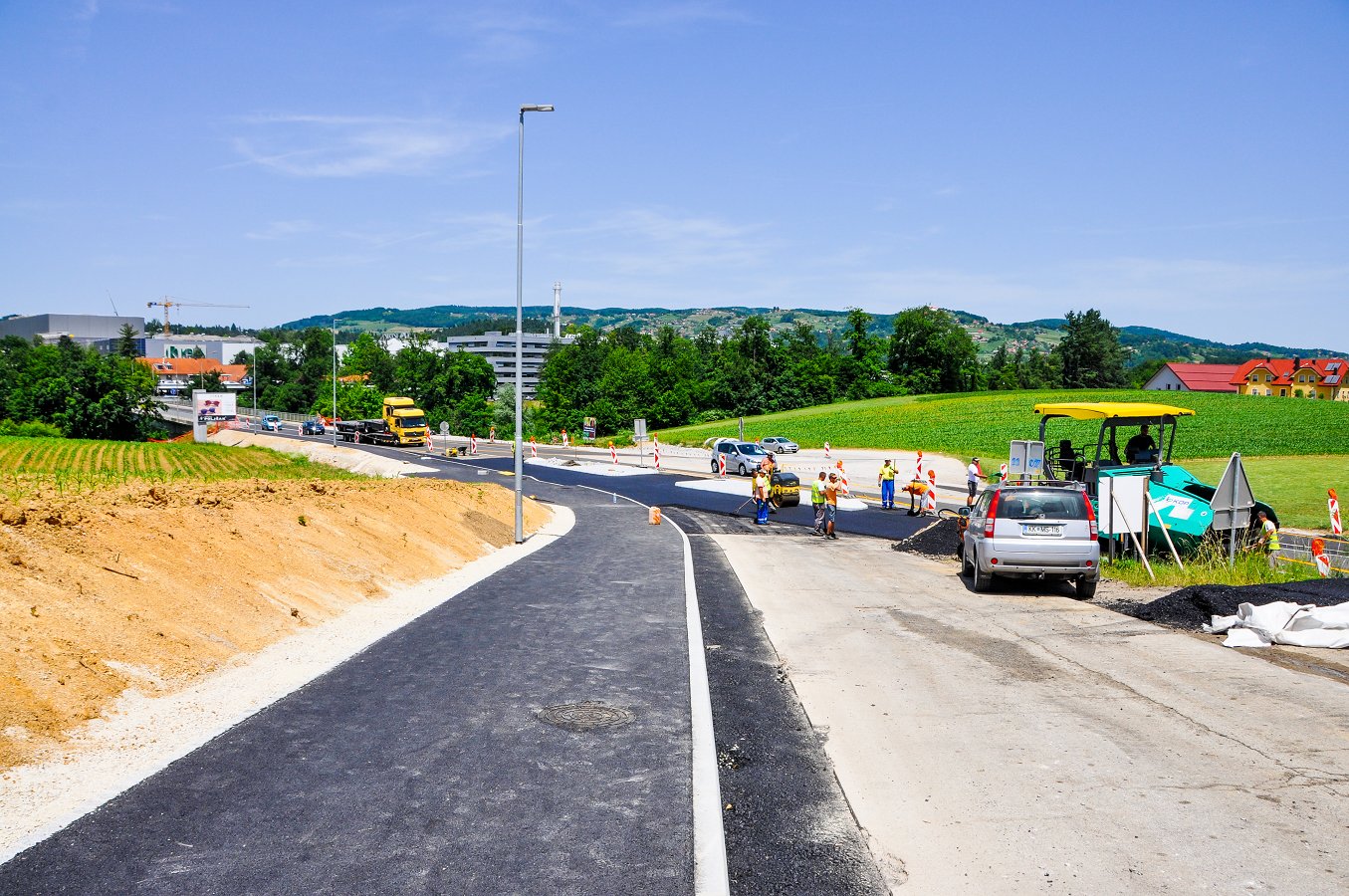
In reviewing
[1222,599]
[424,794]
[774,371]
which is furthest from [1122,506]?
[774,371]

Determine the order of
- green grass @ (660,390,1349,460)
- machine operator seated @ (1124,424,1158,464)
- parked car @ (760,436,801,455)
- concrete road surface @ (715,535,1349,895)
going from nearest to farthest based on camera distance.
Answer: concrete road surface @ (715,535,1349,895)
machine operator seated @ (1124,424,1158,464)
green grass @ (660,390,1349,460)
parked car @ (760,436,801,455)

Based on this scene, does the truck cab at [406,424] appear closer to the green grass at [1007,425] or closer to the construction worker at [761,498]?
the green grass at [1007,425]

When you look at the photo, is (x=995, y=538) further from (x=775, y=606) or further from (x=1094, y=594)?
(x=775, y=606)

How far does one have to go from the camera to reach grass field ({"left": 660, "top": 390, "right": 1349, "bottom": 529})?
4116cm

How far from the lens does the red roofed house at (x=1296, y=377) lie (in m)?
132

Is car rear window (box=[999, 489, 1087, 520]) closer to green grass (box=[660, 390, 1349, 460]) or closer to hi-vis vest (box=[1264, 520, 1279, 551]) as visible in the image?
hi-vis vest (box=[1264, 520, 1279, 551])

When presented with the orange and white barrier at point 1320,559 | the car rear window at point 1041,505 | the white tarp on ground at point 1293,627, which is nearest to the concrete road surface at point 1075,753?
the white tarp on ground at point 1293,627

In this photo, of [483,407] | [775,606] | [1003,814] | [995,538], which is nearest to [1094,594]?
[995,538]

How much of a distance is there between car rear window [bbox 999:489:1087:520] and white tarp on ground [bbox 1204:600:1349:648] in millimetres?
3526

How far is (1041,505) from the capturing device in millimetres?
14625

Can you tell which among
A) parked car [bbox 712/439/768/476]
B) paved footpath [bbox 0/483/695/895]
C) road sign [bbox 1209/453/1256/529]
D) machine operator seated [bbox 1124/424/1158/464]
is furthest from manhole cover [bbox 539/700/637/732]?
parked car [bbox 712/439/768/476]

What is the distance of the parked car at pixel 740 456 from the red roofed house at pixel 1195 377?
114 m

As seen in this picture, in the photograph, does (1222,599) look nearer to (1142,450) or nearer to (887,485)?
(1142,450)

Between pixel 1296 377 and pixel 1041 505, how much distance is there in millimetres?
148396
